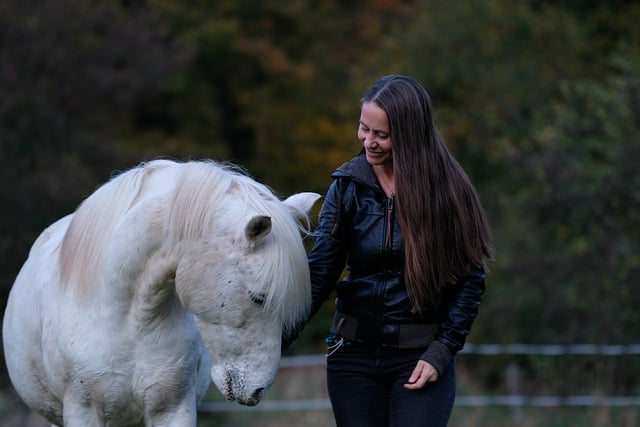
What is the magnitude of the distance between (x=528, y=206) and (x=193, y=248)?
10.0 m

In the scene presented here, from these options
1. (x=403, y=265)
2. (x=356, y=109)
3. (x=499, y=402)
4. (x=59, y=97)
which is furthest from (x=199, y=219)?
(x=356, y=109)

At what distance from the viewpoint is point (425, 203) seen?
12.5 feet

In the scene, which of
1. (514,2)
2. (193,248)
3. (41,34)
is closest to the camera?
(193,248)

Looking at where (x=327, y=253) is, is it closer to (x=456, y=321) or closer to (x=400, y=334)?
(x=400, y=334)

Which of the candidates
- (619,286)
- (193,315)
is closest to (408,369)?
(193,315)

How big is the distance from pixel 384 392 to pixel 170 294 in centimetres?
93

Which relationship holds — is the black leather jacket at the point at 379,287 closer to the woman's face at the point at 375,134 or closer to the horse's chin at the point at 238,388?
the woman's face at the point at 375,134

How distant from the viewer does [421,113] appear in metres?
3.84

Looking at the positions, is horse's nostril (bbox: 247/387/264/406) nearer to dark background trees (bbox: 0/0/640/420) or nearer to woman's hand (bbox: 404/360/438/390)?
woman's hand (bbox: 404/360/438/390)

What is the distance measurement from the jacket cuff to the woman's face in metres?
0.72

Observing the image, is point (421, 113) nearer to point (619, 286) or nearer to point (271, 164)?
point (619, 286)

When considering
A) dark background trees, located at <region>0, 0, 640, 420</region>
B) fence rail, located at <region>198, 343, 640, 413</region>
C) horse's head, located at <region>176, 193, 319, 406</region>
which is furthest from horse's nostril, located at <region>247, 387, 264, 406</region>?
dark background trees, located at <region>0, 0, 640, 420</region>

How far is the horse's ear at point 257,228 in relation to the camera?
361 cm

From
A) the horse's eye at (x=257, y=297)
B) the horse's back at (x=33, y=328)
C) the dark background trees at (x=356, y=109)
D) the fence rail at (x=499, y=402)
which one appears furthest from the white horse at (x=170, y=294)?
the dark background trees at (x=356, y=109)
